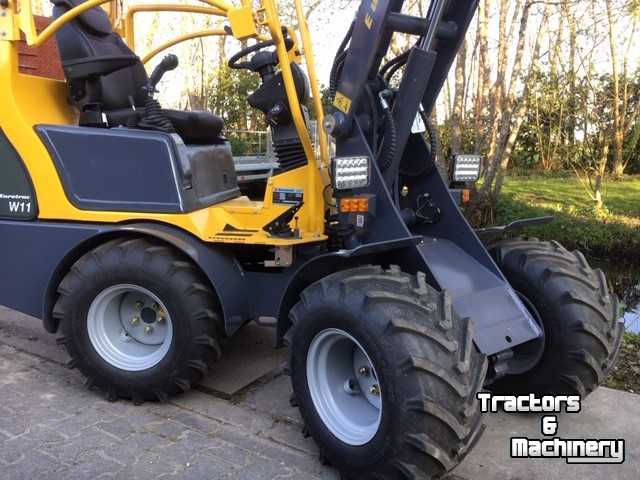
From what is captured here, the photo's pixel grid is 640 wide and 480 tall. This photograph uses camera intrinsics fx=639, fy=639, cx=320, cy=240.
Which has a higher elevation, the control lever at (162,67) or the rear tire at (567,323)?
the control lever at (162,67)

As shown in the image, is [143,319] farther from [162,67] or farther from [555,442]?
[555,442]

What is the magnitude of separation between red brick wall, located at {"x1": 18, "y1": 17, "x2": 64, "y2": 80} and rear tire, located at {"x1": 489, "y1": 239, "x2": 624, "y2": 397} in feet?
11.4

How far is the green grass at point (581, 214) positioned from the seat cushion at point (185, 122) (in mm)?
6747

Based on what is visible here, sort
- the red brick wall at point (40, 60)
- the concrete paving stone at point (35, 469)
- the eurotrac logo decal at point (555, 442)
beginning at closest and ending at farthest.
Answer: the concrete paving stone at point (35, 469) < the eurotrac logo decal at point (555, 442) < the red brick wall at point (40, 60)

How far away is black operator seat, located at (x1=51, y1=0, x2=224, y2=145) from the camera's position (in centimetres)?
384

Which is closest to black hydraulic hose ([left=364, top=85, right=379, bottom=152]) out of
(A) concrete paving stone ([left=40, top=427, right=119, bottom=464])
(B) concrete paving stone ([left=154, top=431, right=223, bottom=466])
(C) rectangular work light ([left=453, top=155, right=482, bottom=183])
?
(C) rectangular work light ([left=453, top=155, right=482, bottom=183])

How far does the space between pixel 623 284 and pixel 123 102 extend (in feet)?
21.8

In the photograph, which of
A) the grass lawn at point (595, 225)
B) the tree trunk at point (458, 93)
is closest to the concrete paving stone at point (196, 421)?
the grass lawn at point (595, 225)

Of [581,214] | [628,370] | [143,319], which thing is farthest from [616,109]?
[143,319]

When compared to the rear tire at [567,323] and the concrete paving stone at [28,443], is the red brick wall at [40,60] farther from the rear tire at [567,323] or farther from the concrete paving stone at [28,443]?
the rear tire at [567,323]

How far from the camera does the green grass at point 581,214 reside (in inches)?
367

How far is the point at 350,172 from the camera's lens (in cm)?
307

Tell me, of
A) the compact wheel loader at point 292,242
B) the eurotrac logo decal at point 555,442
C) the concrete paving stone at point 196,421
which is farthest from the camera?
the concrete paving stone at point 196,421

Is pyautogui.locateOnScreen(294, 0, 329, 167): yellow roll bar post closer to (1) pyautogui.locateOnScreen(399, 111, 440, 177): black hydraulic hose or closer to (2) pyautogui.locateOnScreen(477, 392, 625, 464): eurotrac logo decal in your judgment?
(1) pyautogui.locateOnScreen(399, 111, 440, 177): black hydraulic hose
